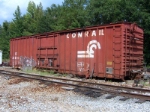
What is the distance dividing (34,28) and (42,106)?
192 ft

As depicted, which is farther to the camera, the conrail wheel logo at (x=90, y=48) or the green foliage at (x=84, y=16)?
the green foliage at (x=84, y=16)

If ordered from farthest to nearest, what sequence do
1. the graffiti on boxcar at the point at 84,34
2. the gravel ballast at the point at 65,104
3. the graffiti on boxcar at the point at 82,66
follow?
1. the graffiti on boxcar at the point at 82,66
2. the graffiti on boxcar at the point at 84,34
3. the gravel ballast at the point at 65,104

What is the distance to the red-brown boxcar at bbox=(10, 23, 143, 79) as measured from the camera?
13250 millimetres

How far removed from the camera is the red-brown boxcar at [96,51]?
1325 centimetres

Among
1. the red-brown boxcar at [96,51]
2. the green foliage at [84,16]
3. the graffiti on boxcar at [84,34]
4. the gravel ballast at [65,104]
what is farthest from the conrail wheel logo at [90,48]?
the green foliage at [84,16]

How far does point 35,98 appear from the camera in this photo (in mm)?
8453

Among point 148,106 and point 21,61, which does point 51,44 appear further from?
point 148,106

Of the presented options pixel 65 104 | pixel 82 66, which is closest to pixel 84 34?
pixel 82 66

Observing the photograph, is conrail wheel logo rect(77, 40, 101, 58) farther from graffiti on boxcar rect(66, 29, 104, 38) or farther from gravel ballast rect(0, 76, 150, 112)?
gravel ballast rect(0, 76, 150, 112)

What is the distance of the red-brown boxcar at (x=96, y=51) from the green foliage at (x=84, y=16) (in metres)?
15.7

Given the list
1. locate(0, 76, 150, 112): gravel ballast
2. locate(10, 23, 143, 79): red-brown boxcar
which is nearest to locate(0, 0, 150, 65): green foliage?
locate(10, 23, 143, 79): red-brown boxcar

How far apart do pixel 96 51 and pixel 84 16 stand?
29.7m

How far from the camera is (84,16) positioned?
142 feet

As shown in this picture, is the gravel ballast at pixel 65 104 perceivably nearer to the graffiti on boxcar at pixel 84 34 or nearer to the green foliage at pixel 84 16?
the graffiti on boxcar at pixel 84 34
